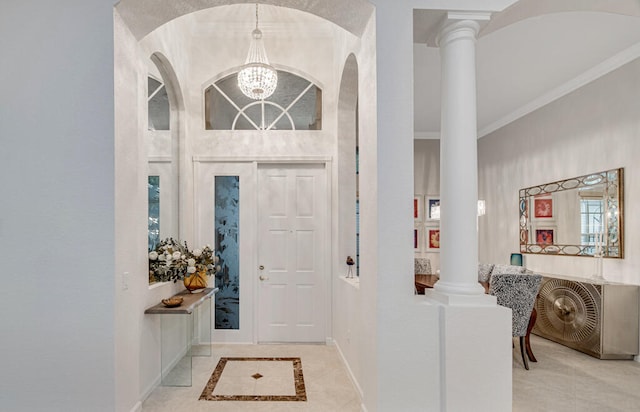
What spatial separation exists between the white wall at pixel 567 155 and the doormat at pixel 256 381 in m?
3.69

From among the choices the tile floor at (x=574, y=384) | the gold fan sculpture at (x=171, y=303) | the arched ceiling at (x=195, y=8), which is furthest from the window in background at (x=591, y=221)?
the gold fan sculpture at (x=171, y=303)

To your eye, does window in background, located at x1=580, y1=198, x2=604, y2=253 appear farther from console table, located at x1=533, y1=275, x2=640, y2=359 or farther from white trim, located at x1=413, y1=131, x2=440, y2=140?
white trim, located at x1=413, y1=131, x2=440, y2=140

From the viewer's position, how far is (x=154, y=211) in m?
3.62

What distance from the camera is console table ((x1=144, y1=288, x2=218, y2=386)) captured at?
131 inches

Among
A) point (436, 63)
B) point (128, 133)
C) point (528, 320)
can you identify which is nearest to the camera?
point (128, 133)

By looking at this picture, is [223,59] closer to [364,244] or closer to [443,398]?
[364,244]

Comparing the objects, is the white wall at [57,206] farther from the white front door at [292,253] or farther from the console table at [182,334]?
the white front door at [292,253]

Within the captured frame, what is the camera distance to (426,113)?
6480mm

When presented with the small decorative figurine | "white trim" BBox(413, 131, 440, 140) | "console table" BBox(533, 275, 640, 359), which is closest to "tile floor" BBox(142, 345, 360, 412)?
the small decorative figurine

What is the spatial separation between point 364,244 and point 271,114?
2.49 meters

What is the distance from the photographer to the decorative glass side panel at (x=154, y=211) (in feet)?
11.6

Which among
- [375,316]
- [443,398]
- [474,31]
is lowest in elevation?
[443,398]

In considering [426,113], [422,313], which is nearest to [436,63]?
[426,113]

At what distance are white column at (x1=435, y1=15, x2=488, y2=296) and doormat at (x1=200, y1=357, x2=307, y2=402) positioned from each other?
1624 mm
